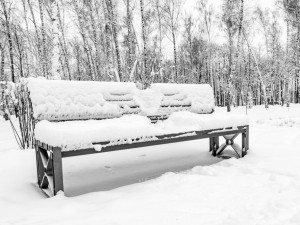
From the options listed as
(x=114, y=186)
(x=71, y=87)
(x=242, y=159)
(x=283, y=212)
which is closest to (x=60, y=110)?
(x=71, y=87)

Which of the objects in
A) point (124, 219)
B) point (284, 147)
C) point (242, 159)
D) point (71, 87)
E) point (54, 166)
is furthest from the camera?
point (284, 147)

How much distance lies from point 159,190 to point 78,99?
4.73 ft

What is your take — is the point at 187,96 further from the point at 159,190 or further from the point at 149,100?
the point at 159,190

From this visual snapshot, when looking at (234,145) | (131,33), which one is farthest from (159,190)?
(131,33)

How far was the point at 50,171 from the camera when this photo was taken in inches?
100.0

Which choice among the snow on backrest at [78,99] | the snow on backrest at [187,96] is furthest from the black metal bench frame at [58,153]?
the snow on backrest at [187,96]

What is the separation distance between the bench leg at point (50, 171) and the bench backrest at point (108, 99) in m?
0.45

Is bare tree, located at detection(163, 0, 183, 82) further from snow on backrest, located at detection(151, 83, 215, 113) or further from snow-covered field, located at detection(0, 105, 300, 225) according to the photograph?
snow-covered field, located at detection(0, 105, 300, 225)

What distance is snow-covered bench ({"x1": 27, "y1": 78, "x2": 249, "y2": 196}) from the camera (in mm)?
2285

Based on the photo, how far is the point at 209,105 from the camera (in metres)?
4.29

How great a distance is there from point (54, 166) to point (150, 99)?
188 centimetres

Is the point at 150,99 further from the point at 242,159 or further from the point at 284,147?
the point at 284,147

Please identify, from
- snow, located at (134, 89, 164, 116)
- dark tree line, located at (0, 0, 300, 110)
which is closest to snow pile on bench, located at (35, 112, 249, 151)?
snow, located at (134, 89, 164, 116)

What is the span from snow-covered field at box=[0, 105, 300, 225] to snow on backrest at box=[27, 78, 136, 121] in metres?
0.78
